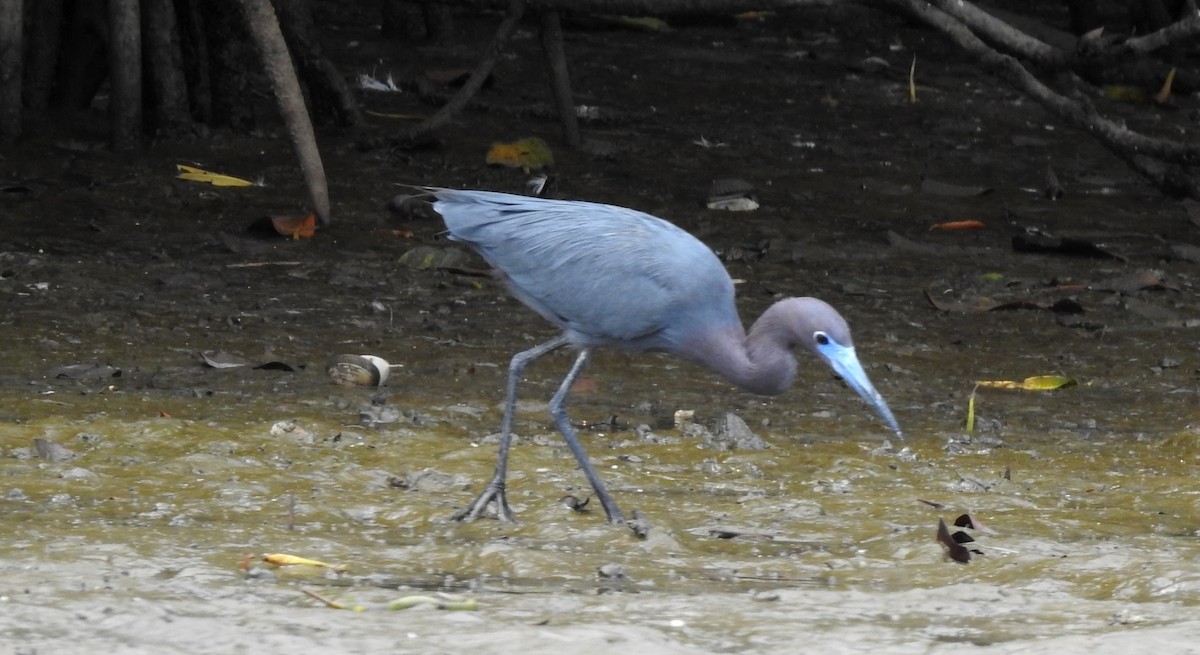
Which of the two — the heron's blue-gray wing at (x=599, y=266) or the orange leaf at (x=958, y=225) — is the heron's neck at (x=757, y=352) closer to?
the heron's blue-gray wing at (x=599, y=266)

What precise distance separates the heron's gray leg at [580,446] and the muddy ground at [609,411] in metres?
0.07

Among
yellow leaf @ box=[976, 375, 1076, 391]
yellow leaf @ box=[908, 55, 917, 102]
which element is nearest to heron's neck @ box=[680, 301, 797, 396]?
yellow leaf @ box=[976, 375, 1076, 391]

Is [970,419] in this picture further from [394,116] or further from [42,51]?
[42,51]

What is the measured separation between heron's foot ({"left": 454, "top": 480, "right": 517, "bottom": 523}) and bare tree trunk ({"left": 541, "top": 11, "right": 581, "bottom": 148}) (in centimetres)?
402

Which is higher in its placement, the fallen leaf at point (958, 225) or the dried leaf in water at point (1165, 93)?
the dried leaf in water at point (1165, 93)

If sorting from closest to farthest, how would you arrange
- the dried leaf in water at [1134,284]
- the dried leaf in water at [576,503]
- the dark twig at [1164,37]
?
the dried leaf in water at [576,503] < the dark twig at [1164,37] < the dried leaf in water at [1134,284]

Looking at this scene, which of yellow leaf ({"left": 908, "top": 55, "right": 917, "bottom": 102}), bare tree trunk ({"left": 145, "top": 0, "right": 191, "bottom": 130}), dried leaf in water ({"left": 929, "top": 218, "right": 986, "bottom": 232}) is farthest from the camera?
yellow leaf ({"left": 908, "top": 55, "right": 917, "bottom": 102})

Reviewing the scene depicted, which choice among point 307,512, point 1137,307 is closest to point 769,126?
point 1137,307

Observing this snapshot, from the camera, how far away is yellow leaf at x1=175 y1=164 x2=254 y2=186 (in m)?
7.32

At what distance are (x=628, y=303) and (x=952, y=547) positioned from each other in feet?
3.55

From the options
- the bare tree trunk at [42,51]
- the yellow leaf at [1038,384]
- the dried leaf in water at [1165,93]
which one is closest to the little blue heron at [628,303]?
the yellow leaf at [1038,384]

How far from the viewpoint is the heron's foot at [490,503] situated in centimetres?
403

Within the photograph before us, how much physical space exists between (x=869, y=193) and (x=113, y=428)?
15.1ft

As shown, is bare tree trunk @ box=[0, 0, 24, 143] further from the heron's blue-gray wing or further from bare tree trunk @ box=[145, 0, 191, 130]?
the heron's blue-gray wing
